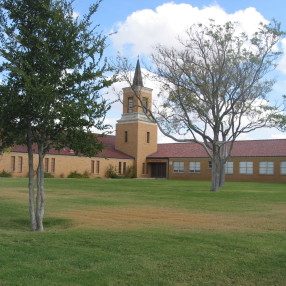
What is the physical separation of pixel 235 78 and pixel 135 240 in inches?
912

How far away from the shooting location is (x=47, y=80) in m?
11.2

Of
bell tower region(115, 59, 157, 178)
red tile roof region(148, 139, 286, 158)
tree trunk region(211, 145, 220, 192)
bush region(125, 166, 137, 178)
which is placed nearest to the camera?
tree trunk region(211, 145, 220, 192)

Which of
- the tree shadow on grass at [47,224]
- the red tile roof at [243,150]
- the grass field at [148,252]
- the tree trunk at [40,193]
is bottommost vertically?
the tree shadow on grass at [47,224]

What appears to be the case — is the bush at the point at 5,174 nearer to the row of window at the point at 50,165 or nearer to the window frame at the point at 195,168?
the row of window at the point at 50,165

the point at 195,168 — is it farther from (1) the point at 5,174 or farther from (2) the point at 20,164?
(1) the point at 5,174

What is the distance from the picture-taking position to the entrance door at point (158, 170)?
6631 cm

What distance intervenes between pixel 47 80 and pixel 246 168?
155ft

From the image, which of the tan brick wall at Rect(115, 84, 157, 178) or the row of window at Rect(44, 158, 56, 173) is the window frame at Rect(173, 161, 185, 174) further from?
the row of window at Rect(44, 158, 56, 173)

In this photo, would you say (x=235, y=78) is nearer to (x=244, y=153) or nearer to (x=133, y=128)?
(x=244, y=153)

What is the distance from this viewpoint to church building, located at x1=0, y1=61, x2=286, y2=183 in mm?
52094

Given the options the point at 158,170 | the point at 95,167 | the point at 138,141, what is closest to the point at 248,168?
the point at 158,170

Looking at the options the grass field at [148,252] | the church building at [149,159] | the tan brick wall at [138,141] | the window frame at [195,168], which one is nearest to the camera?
the grass field at [148,252]

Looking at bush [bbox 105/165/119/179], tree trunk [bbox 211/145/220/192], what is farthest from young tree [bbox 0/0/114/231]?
bush [bbox 105/165/119/179]

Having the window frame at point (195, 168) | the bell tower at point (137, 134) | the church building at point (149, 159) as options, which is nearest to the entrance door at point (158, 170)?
the church building at point (149, 159)
